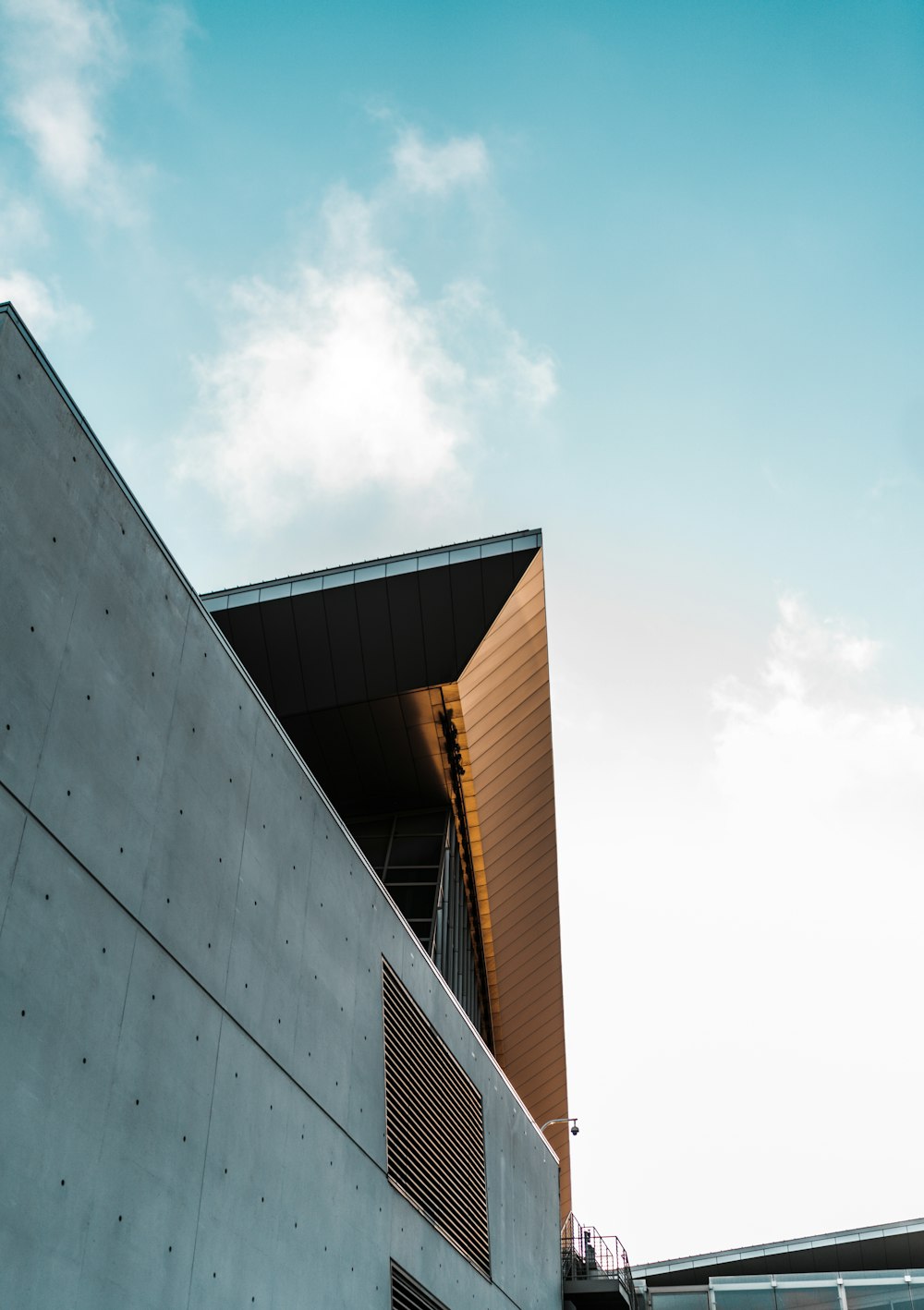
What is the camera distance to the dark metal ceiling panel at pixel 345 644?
1844 centimetres

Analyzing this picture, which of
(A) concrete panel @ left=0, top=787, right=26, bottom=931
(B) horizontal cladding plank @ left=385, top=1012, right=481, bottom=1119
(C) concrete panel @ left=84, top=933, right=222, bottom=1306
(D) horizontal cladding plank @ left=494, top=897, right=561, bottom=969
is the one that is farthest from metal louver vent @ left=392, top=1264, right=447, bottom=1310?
(D) horizontal cladding plank @ left=494, top=897, right=561, bottom=969

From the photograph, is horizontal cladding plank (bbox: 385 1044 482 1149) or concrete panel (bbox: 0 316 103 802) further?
horizontal cladding plank (bbox: 385 1044 482 1149)

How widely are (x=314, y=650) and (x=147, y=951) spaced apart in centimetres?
1172

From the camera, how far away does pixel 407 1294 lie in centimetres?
1177

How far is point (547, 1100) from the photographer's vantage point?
31438 millimetres

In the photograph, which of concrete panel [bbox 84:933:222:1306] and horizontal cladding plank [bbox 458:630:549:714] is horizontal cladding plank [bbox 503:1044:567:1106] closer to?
horizontal cladding plank [bbox 458:630:549:714]

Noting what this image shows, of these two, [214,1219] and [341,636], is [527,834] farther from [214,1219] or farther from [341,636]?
[214,1219]

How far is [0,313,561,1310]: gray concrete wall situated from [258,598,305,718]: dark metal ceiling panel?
25.8ft

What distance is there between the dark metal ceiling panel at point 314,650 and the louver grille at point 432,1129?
667cm

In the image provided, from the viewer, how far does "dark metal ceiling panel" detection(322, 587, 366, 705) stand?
18.4m

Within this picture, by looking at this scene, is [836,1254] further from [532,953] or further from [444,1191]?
[444,1191]

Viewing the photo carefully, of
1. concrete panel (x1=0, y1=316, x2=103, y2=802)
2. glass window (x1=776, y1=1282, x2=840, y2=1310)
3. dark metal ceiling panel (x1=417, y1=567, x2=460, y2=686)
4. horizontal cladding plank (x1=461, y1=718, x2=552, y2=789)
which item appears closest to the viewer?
concrete panel (x1=0, y1=316, x2=103, y2=802)

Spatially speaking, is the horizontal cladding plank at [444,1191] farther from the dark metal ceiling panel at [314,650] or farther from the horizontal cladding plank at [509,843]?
the horizontal cladding plank at [509,843]

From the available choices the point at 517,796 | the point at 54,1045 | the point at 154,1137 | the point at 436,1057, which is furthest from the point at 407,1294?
the point at 517,796
